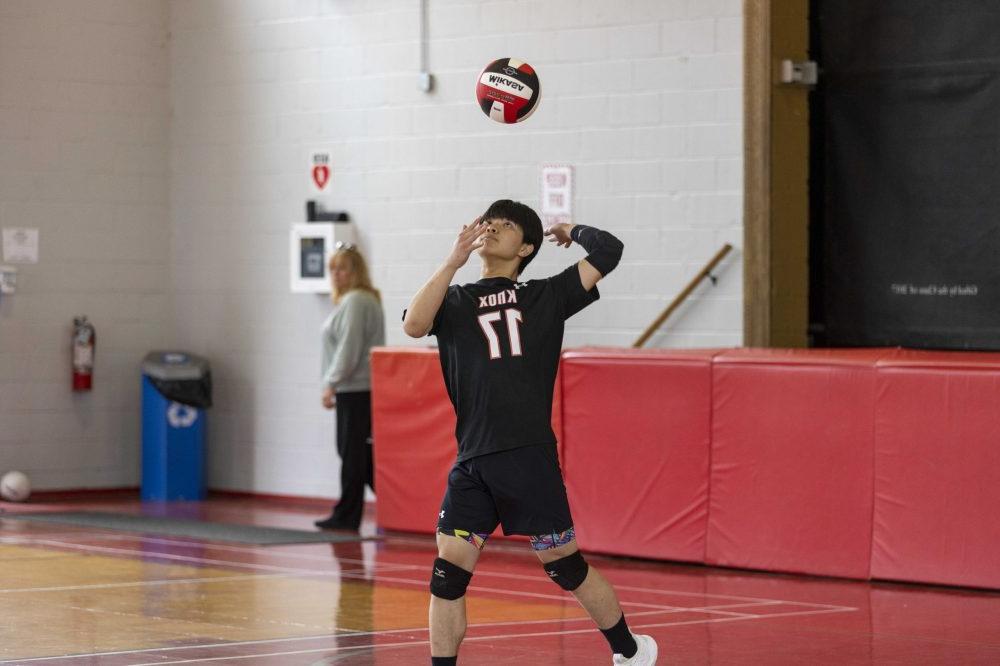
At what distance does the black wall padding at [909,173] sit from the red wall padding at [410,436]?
2844 mm

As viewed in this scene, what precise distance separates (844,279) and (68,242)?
6.95 meters

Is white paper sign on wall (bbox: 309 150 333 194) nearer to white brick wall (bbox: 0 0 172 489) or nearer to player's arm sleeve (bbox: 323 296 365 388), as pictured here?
white brick wall (bbox: 0 0 172 489)

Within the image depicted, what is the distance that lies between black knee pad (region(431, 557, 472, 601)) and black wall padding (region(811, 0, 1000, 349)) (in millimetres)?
6331

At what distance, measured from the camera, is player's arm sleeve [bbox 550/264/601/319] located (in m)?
6.72

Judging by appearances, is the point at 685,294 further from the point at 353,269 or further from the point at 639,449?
the point at 353,269

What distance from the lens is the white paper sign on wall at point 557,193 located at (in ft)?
42.5

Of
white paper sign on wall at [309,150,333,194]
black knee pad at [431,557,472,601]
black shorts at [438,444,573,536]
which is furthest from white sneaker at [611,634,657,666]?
white paper sign on wall at [309,150,333,194]

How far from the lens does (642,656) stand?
671 cm

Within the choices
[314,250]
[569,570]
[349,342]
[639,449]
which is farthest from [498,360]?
[314,250]

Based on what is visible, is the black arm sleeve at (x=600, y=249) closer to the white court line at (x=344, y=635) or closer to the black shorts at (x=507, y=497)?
the black shorts at (x=507, y=497)

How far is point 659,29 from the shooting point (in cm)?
1247

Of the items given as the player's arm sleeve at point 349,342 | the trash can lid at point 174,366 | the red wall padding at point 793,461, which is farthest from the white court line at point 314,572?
the trash can lid at point 174,366

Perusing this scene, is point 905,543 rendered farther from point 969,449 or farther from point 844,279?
point 844,279

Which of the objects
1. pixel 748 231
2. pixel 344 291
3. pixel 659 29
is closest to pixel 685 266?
pixel 748 231
